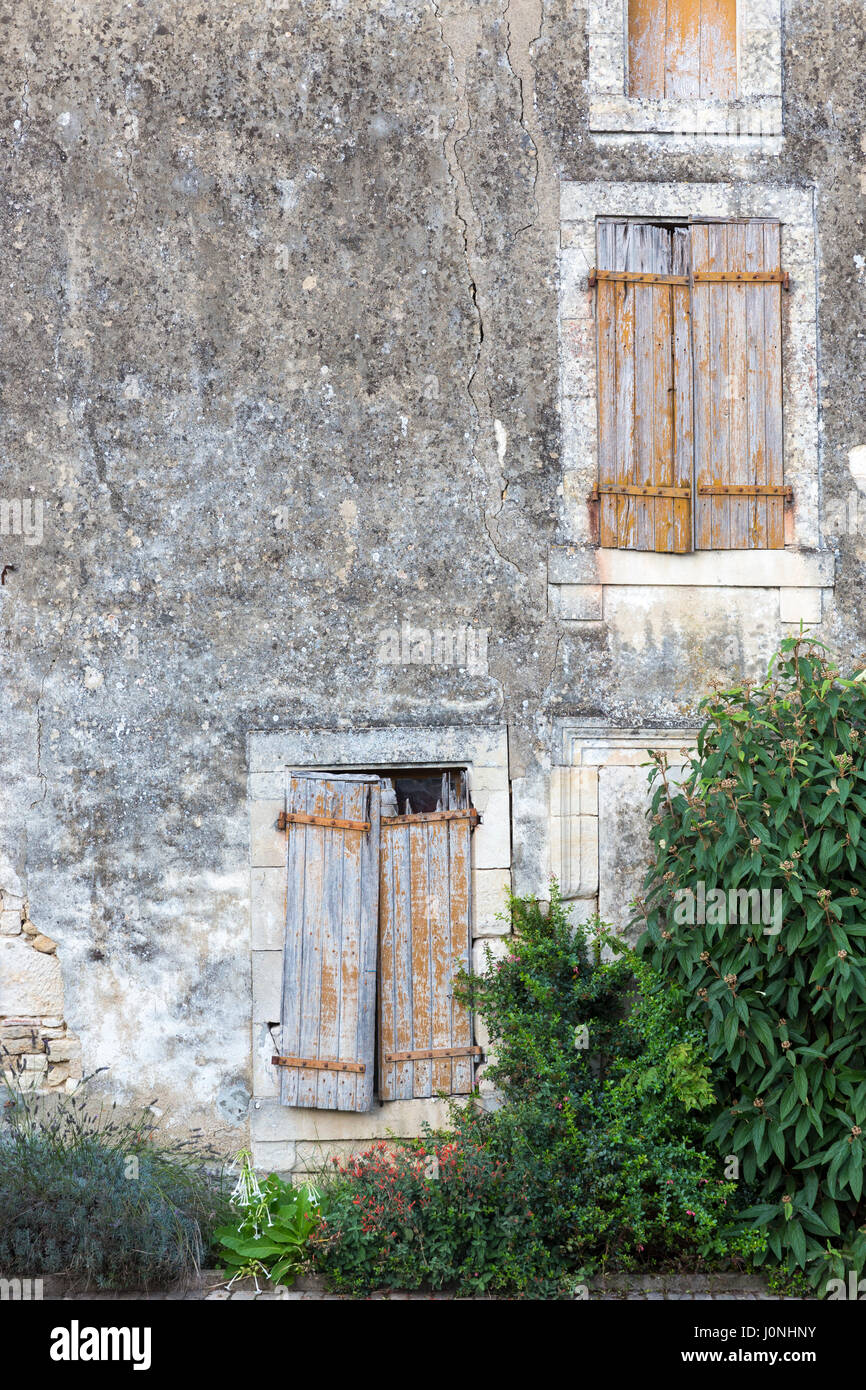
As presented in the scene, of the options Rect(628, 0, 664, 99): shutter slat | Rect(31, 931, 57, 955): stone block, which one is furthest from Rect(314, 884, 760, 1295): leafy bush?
Rect(628, 0, 664, 99): shutter slat

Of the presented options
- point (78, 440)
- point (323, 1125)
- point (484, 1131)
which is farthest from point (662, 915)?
point (78, 440)

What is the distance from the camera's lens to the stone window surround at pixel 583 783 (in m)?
6.10

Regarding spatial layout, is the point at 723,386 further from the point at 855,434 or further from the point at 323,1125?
the point at 323,1125

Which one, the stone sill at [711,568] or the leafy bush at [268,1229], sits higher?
the stone sill at [711,568]

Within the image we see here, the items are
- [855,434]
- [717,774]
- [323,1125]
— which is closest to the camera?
[717,774]

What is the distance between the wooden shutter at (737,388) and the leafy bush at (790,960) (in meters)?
1.13

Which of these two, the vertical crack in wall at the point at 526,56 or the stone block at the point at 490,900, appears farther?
the vertical crack in wall at the point at 526,56

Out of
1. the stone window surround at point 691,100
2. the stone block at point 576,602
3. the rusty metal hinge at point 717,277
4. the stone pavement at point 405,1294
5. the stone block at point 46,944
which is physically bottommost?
the stone pavement at point 405,1294

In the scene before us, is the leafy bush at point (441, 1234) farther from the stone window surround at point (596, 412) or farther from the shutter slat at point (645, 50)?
the shutter slat at point (645, 50)

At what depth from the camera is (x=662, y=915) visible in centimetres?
581

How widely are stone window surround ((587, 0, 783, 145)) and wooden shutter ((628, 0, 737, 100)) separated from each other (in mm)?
181

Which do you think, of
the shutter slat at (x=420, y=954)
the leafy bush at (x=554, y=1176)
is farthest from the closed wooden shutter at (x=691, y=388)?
the leafy bush at (x=554, y=1176)

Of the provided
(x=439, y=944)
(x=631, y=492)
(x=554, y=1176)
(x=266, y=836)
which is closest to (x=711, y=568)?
(x=631, y=492)

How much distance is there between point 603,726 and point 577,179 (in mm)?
2733
